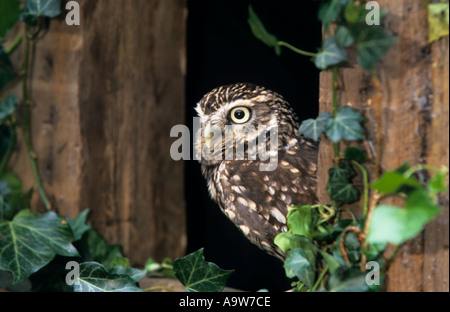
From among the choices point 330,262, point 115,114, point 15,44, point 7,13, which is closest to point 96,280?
point 330,262

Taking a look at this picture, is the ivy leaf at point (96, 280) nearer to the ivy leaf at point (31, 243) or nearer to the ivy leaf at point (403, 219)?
the ivy leaf at point (31, 243)

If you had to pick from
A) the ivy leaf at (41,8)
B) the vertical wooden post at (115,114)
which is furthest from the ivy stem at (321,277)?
the ivy leaf at (41,8)

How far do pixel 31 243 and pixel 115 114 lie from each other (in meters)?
0.66

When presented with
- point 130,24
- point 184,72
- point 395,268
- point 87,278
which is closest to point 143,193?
point 184,72

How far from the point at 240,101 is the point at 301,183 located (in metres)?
0.31

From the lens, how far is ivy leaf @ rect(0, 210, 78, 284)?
1544 millimetres

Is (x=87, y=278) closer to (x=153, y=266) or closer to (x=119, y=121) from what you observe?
(x=153, y=266)

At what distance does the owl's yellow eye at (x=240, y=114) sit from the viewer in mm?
1525

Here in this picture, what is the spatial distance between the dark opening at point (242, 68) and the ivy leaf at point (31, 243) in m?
0.68

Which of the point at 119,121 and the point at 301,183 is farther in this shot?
the point at 119,121

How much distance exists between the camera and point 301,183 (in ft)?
4.85

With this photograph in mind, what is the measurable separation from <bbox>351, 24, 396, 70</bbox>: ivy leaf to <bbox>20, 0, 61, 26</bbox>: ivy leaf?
47.9 inches

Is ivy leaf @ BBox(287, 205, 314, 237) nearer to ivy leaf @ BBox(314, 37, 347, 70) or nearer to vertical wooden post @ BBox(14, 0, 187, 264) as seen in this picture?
ivy leaf @ BBox(314, 37, 347, 70)
